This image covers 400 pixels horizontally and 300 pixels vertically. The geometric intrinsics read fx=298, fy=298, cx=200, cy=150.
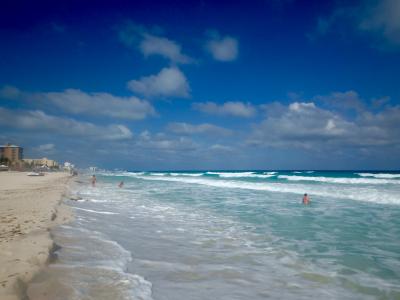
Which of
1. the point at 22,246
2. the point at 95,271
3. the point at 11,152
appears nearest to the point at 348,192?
the point at 95,271

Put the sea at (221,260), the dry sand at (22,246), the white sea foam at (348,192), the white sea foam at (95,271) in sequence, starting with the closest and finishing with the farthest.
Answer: the dry sand at (22,246)
the white sea foam at (95,271)
the sea at (221,260)
the white sea foam at (348,192)

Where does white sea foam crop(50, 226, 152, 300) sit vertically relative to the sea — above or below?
above

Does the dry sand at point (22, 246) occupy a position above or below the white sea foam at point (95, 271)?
above

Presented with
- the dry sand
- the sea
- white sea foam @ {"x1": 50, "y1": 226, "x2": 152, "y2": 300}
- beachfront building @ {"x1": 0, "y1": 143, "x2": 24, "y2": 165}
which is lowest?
the sea

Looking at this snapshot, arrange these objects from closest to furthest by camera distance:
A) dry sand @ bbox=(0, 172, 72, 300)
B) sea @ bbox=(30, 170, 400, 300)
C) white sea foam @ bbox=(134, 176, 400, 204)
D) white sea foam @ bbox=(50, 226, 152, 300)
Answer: dry sand @ bbox=(0, 172, 72, 300) → white sea foam @ bbox=(50, 226, 152, 300) → sea @ bbox=(30, 170, 400, 300) → white sea foam @ bbox=(134, 176, 400, 204)

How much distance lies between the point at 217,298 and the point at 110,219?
7.66 m

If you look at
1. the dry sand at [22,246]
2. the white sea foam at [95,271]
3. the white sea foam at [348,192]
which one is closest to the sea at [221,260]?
the white sea foam at [95,271]

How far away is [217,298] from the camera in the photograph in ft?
14.2

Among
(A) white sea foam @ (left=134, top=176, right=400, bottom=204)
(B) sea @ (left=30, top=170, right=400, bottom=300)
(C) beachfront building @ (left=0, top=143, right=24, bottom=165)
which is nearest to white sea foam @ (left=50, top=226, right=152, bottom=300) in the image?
(B) sea @ (left=30, top=170, right=400, bottom=300)

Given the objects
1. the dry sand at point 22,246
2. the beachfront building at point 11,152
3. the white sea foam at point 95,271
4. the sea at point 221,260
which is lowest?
the sea at point 221,260

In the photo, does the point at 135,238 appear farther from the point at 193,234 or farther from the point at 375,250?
the point at 375,250

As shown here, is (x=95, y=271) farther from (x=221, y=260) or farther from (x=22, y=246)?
(x=221, y=260)

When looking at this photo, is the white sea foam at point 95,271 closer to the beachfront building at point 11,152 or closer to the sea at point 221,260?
the sea at point 221,260

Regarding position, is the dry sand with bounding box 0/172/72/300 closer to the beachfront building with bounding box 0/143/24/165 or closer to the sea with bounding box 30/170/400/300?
the sea with bounding box 30/170/400/300
